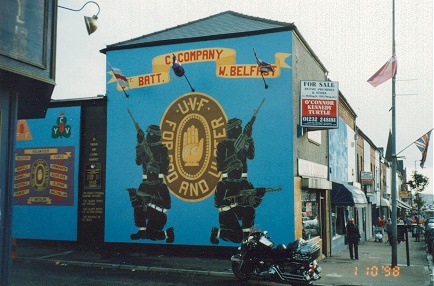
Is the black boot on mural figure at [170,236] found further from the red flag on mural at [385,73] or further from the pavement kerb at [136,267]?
the red flag on mural at [385,73]

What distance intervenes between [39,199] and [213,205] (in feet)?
25.1

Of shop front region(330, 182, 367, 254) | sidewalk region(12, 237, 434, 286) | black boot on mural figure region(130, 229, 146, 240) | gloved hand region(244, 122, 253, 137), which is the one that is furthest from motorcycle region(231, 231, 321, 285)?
shop front region(330, 182, 367, 254)

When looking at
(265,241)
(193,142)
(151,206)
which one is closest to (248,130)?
(193,142)

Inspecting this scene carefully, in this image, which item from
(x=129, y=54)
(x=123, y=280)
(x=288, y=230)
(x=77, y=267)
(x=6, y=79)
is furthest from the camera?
(x=129, y=54)

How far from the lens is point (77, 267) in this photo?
14422mm

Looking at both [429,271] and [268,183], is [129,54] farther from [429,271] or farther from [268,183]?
[429,271]

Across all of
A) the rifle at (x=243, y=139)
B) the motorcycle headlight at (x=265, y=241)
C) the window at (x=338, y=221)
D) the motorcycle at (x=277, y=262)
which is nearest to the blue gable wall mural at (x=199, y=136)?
the rifle at (x=243, y=139)

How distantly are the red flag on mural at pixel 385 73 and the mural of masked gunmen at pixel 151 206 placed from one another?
8.70m

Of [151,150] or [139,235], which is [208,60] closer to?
[151,150]

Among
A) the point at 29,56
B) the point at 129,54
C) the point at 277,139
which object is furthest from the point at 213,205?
the point at 29,56

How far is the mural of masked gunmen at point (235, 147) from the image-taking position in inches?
640

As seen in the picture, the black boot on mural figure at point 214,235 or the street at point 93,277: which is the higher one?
the black boot on mural figure at point 214,235

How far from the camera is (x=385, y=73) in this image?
16859 millimetres

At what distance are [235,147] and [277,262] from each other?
16.9 feet
